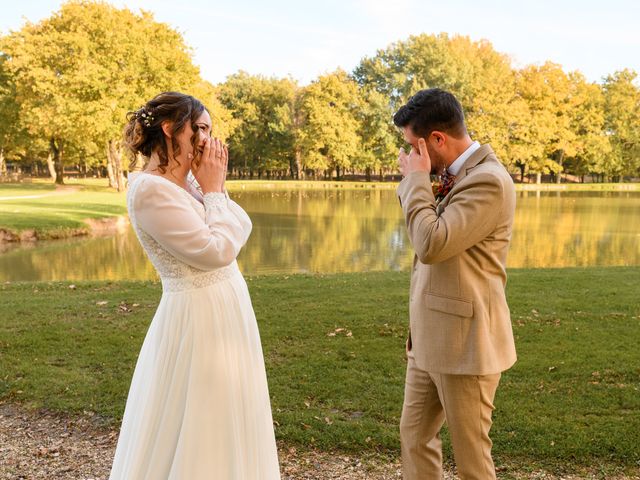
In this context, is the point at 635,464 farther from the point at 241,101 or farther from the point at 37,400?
the point at 241,101

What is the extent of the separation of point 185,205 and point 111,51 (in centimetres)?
3709

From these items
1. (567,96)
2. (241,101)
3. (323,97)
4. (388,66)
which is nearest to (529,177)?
(567,96)

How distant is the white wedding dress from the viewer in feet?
9.57

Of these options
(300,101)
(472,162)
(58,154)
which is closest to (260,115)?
(300,101)

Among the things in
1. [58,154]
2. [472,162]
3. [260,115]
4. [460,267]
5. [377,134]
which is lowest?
[460,267]

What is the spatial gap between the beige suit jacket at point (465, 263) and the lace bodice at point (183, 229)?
0.89m

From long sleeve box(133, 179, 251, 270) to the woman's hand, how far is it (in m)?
0.13

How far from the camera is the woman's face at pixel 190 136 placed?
9.69ft

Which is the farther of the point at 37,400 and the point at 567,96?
the point at 567,96

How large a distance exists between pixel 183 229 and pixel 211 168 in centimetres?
37

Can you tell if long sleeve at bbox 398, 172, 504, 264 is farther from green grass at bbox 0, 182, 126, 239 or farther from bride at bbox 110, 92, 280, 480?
green grass at bbox 0, 182, 126, 239

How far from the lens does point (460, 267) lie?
2795 mm

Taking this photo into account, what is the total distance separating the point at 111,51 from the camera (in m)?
35.9

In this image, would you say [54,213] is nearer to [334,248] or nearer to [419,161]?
[334,248]
